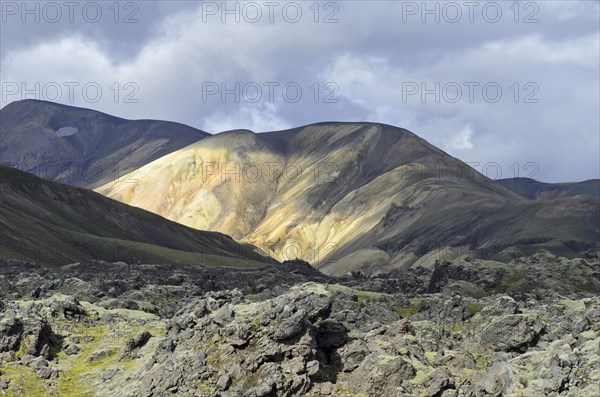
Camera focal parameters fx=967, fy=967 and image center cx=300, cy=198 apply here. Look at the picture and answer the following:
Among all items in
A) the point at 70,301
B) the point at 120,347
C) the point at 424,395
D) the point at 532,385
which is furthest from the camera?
the point at 70,301

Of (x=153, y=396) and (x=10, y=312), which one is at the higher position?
(x=10, y=312)

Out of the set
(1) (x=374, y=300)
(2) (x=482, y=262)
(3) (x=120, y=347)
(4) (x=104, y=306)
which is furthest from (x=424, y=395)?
(2) (x=482, y=262)

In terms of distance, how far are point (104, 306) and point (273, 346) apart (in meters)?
39.5

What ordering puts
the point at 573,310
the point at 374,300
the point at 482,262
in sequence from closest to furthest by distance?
the point at 573,310 < the point at 374,300 < the point at 482,262

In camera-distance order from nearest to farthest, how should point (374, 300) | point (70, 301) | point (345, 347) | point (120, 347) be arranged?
point (345, 347), point (120, 347), point (70, 301), point (374, 300)

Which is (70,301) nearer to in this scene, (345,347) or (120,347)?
(120,347)

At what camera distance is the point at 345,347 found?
77.0 m

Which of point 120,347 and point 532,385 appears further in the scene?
point 120,347

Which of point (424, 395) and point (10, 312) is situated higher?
point (10, 312)

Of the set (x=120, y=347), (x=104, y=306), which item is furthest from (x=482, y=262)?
(x=120, y=347)

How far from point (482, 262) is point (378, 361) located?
331ft

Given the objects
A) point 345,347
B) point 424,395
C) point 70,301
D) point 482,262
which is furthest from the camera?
point 482,262

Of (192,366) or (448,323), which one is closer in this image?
(192,366)

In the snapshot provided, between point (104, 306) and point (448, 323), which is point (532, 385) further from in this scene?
point (104, 306)
